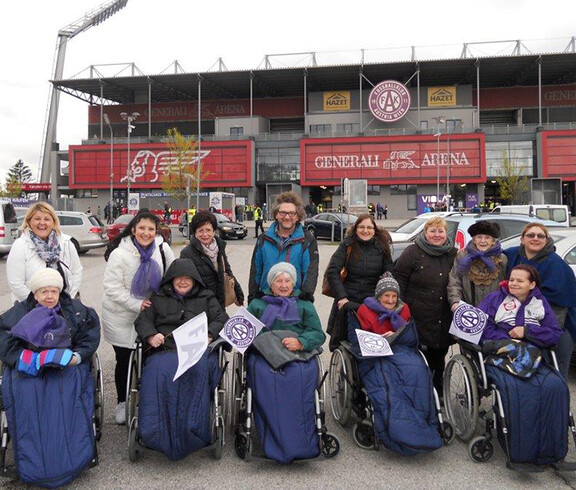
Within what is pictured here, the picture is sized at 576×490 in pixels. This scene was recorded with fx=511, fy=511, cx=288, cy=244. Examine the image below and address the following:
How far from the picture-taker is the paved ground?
334 centimetres

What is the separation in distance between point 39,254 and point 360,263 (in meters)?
2.83

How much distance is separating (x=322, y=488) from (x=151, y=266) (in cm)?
217

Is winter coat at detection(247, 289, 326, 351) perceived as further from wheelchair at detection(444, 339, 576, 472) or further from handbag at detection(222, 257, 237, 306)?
wheelchair at detection(444, 339, 576, 472)

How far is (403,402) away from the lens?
3604mm

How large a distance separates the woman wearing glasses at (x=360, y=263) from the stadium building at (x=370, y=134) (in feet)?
124

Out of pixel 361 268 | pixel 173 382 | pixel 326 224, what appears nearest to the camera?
pixel 173 382

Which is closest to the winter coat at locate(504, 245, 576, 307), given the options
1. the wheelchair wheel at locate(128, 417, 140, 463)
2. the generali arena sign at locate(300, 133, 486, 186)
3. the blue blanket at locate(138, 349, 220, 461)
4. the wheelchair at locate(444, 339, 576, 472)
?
the wheelchair at locate(444, 339, 576, 472)

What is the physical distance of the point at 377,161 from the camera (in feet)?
154

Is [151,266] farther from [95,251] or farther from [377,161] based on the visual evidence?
[377,161]

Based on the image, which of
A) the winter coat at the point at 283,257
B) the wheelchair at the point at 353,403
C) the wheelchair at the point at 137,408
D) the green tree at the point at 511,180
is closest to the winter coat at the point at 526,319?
the wheelchair at the point at 353,403

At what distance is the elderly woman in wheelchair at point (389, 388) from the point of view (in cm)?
354

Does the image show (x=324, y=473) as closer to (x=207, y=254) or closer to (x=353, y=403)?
(x=353, y=403)

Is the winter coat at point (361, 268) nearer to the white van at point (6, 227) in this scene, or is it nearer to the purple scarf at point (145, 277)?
the purple scarf at point (145, 277)

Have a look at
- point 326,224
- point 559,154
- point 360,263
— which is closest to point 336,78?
point 559,154
